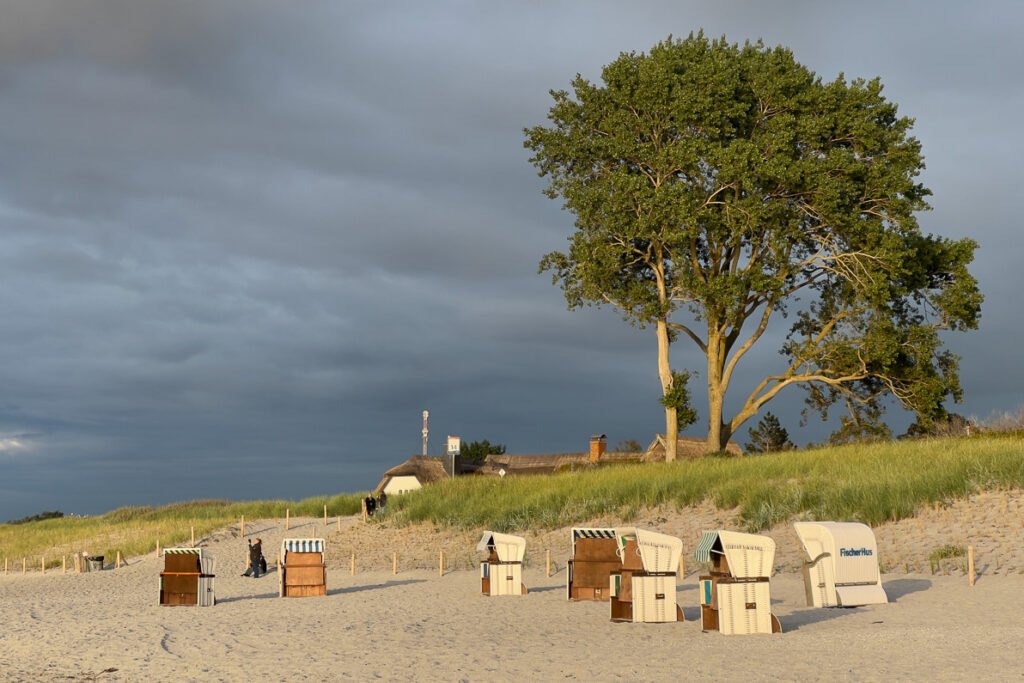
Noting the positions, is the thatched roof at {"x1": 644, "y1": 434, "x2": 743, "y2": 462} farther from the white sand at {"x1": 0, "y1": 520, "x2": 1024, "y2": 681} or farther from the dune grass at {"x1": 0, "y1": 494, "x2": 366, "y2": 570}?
the white sand at {"x1": 0, "y1": 520, "x2": 1024, "y2": 681}

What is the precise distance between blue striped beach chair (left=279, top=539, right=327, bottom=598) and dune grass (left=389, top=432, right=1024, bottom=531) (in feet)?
29.5

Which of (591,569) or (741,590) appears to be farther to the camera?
(591,569)

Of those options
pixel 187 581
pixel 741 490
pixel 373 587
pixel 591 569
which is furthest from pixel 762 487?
pixel 187 581

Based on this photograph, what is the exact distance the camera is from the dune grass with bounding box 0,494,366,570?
1630 inches

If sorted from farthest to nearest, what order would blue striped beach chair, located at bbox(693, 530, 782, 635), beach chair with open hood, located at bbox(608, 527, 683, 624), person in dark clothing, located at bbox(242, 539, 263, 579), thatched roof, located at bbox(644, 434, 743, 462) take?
thatched roof, located at bbox(644, 434, 743, 462)
person in dark clothing, located at bbox(242, 539, 263, 579)
beach chair with open hood, located at bbox(608, 527, 683, 624)
blue striped beach chair, located at bbox(693, 530, 782, 635)

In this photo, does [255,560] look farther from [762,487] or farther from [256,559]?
[762,487]

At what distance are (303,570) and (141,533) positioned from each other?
23.3m

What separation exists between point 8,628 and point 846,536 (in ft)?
55.5

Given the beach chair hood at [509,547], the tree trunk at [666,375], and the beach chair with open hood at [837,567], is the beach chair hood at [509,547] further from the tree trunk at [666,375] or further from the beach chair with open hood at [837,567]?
the tree trunk at [666,375]

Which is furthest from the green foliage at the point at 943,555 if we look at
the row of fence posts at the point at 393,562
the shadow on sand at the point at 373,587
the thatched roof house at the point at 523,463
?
the thatched roof house at the point at 523,463

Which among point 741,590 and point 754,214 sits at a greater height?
point 754,214

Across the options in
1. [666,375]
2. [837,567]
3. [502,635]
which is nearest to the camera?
[502,635]

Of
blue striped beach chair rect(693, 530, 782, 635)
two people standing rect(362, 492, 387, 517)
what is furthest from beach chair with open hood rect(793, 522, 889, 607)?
two people standing rect(362, 492, 387, 517)

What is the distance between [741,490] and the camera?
30.2 meters
